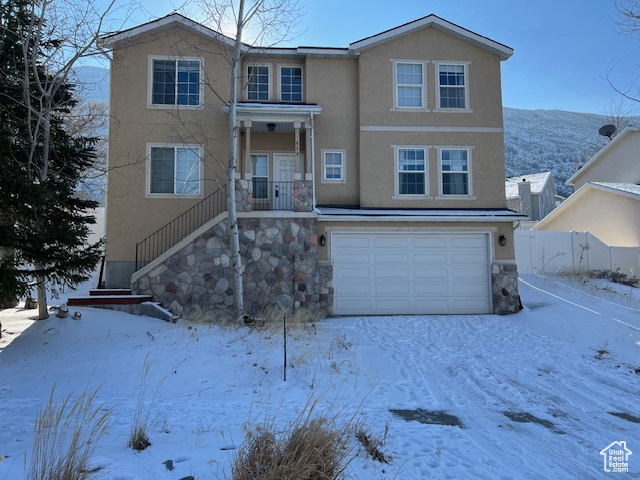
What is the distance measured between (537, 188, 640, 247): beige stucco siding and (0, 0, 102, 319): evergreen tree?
73.8ft

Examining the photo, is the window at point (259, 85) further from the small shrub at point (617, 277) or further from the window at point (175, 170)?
the small shrub at point (617, 277)

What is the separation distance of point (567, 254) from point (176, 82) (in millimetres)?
16816

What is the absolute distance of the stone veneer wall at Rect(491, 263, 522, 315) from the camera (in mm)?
12688

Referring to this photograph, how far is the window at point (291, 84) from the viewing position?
14.3 meters

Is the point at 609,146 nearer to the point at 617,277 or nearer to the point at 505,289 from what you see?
the point at 617,277

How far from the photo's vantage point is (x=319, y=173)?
45.3 feet

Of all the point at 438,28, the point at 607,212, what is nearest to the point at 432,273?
the point at 438,28

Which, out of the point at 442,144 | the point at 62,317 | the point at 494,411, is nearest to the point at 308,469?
the point at 494,411

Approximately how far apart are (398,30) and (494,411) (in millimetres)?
12757

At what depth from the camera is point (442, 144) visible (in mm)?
13906

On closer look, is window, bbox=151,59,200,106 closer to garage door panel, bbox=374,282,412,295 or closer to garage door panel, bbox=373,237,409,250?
garage door panel, bbox=373,237,409,250

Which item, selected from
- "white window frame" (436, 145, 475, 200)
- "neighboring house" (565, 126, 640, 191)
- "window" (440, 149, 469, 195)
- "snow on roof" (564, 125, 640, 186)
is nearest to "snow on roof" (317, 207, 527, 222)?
"white window frame" (436, 145, 475, 200)

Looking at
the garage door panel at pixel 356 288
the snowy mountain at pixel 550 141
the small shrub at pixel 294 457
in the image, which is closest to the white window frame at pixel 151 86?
the garage door panel at pixel 356 288

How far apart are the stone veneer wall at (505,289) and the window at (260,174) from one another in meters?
7.74
